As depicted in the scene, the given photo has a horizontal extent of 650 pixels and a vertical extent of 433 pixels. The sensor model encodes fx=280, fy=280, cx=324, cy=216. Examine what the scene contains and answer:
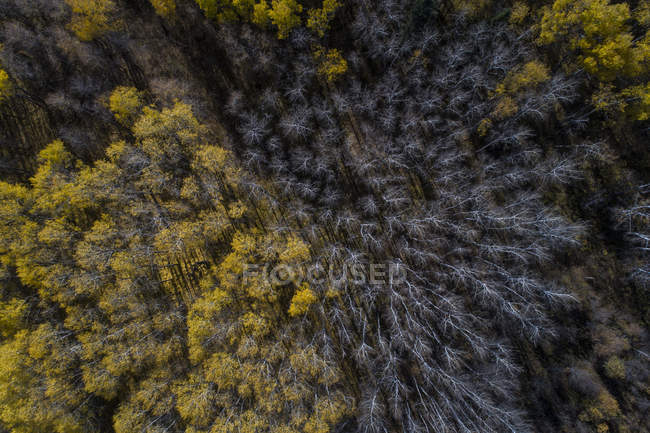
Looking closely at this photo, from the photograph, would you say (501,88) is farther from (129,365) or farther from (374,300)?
(129,365)

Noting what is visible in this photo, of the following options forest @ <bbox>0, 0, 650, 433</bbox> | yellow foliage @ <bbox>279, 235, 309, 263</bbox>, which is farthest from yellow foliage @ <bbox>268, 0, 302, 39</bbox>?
yellow foliage @ <bbox>279, 235, 309, 263</bbox>

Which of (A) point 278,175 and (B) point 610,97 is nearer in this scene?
(B) point 610,97

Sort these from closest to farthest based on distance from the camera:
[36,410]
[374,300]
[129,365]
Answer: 1. [36,410]
2. [129,365]
3. [374,300]

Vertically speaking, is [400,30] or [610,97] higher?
[400,30]

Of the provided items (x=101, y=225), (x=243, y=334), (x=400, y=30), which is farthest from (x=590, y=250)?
(x=101, y=225)

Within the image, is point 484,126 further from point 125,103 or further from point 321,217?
point 125,103

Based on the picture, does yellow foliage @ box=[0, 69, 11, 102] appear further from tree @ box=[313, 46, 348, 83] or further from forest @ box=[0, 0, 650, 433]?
tree @ box=[313, 46, 348, 83]

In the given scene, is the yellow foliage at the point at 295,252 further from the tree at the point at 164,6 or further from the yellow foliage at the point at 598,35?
the yellow foliage at the point at 598,35
